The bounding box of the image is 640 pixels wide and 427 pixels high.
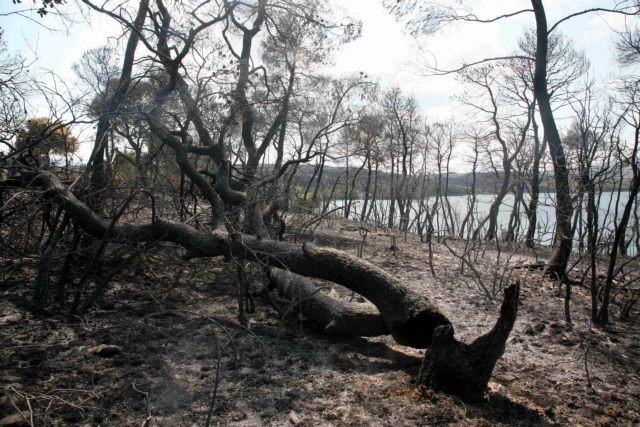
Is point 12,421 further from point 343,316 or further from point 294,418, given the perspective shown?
point 343,316

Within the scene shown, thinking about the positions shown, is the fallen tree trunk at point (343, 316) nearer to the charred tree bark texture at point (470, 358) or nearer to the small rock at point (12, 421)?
the charred tree bark texture at point (470, 358)

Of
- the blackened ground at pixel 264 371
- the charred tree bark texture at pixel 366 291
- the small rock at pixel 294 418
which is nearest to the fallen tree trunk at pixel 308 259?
the charred tree bark texture at pixel 366 291

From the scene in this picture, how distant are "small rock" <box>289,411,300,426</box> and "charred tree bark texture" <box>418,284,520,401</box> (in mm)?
824

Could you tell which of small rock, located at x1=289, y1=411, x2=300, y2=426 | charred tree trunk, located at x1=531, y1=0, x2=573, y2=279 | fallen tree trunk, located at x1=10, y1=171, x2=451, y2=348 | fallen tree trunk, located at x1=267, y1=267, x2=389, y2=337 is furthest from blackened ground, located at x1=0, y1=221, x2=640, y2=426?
charred tree trunk, located at x1=531, y1=0, x2=573, y2=279

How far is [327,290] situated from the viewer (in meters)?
4.84

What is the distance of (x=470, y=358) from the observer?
247 centimetres

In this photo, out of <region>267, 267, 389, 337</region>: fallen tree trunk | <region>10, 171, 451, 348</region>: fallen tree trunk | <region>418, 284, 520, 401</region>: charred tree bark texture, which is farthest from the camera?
<region>267, 267, 389, 337</region>: fallen tree trunk

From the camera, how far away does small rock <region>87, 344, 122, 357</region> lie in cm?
278

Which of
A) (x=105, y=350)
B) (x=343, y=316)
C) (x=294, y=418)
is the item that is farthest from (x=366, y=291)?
(x=105, y=350)

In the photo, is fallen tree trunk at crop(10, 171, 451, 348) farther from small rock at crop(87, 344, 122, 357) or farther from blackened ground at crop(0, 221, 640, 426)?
small rock at crop(87, 344, 122, 357)

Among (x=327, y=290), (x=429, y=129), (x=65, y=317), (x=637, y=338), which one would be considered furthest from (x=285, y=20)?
(x=429, y=129)

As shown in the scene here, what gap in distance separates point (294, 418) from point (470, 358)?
107 cm

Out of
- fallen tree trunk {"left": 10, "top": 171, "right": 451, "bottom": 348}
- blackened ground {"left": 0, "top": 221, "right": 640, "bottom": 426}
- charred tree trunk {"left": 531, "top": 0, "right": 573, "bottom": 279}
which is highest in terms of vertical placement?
charred tree trunk {"left": 531, "top": 0, "right": 573, "bottom": 279}

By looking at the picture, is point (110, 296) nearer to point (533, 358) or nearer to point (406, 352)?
point (406, 352)
